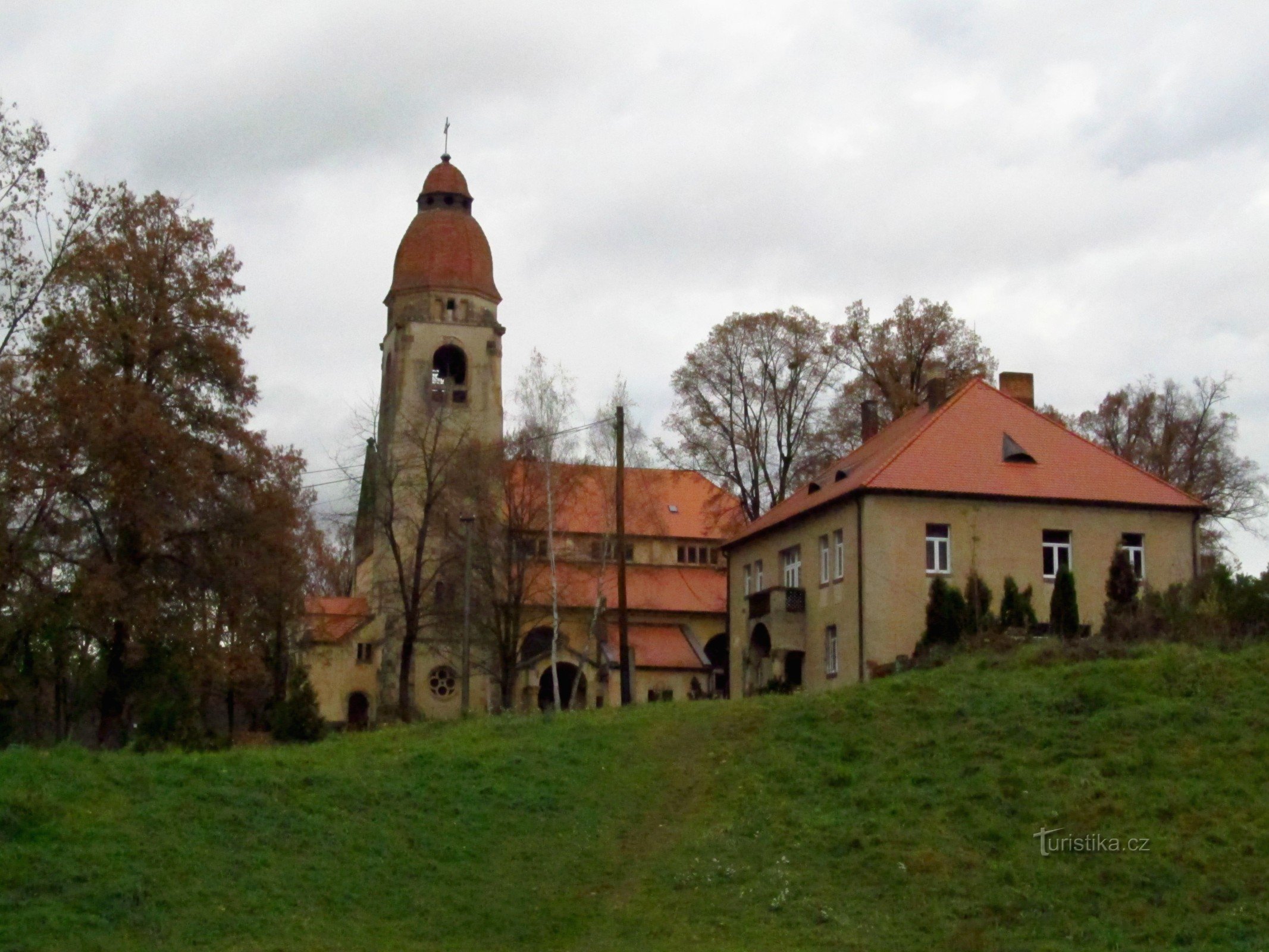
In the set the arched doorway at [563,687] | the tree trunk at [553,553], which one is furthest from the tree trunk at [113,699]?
the arched doorway at [563,687]

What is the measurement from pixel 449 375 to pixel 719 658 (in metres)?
14.0

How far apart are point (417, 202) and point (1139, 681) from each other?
4103 centimetres

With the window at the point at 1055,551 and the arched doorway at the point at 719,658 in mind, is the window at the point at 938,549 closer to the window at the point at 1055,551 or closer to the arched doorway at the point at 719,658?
the window at the point at 1055,551

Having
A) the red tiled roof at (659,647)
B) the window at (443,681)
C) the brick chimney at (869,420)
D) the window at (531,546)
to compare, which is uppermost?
the brick chimney at (869,420)

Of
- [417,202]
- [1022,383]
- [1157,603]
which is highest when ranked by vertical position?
[417,202]

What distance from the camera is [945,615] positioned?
35000mm

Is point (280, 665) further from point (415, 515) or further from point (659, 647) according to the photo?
point (659, 647)

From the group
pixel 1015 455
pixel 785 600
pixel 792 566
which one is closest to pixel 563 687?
pixel 792 566

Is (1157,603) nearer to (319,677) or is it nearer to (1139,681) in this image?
(1139,681)

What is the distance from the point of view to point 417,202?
200 feet

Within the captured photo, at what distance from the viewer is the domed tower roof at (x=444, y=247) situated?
59.2 metres

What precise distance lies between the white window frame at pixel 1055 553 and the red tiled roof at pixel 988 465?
3.39 feet

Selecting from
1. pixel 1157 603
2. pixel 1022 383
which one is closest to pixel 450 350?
pixel 1022 383

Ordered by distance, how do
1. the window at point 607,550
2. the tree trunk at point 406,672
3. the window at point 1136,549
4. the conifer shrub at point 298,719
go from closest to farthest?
1. the window at point 1136,549
2. the conifer shrub at point 298,719
3. the tree trunk at point 406,672
4. the window at point 607,550
